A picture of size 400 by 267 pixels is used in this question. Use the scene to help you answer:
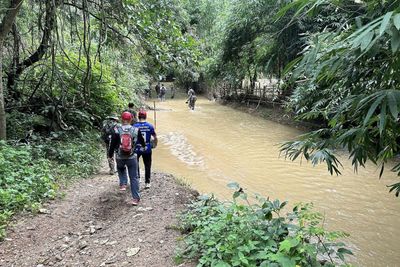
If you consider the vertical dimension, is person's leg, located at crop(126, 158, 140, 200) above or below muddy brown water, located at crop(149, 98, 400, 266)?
above

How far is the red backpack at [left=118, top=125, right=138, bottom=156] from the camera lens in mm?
4785

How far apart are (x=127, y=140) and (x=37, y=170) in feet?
5.65

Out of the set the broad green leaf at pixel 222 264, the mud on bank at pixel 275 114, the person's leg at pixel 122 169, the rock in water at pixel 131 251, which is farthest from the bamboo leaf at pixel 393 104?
the mud on bank at pixel 275 114

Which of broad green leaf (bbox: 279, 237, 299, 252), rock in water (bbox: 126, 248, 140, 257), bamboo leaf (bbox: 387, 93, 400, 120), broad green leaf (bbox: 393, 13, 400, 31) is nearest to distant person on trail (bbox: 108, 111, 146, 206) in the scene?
rock in water (bbox: 126, 248, 140, 257)

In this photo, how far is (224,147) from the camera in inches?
436

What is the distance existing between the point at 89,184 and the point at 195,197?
193cm

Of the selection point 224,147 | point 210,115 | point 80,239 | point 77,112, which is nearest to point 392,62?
point 80,239

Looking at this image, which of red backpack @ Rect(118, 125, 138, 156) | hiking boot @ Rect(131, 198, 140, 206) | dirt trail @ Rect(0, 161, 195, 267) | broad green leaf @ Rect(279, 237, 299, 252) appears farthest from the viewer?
hiking boot @ Rect(131, 198, 140, 206)

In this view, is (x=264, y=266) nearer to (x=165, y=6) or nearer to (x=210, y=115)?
(x=165, y=6)

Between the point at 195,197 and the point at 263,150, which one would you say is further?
the point at 263,150

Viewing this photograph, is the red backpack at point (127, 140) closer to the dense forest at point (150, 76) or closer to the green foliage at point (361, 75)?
the dense forest at point (150, 76)

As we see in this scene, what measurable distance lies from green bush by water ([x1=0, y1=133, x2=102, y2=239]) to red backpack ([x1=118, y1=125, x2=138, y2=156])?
4.10ft

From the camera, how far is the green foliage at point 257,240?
272 cm

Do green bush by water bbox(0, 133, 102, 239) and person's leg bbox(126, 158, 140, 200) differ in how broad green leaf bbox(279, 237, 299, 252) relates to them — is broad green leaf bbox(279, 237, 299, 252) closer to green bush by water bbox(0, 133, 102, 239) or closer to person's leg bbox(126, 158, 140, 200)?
person's leg bbox(126, 158, 140, 200)
